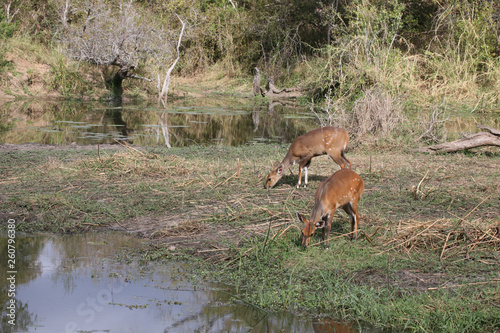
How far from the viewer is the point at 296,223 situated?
21.9 feet

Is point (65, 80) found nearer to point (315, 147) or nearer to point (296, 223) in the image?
point (315, 147)

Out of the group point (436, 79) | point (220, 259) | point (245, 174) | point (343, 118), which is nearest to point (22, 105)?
point (343, 118)

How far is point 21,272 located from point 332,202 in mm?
3218

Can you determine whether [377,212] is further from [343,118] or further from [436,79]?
[436,79]

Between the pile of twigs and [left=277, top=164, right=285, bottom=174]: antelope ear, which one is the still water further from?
[left=277, top=164, right=285, bottom=174]: antelope ear

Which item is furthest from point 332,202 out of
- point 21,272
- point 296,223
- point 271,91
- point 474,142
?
point 271,91

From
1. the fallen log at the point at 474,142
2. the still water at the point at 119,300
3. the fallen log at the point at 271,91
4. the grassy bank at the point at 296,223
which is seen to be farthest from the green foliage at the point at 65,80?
the still water at the point at 119,300

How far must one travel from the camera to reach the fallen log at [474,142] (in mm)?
11703

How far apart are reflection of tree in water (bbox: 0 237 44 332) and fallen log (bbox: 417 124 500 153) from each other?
861 centimetres

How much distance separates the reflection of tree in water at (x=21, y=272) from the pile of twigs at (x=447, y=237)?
352cm

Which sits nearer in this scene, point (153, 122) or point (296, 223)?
point (296, 223)

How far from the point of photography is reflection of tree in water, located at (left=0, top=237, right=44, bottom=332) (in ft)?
14.9

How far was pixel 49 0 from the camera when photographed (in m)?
29.8

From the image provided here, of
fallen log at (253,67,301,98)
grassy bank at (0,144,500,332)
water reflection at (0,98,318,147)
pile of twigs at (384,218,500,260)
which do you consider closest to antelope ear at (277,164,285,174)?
grassy bank at (0,144,500,332)
